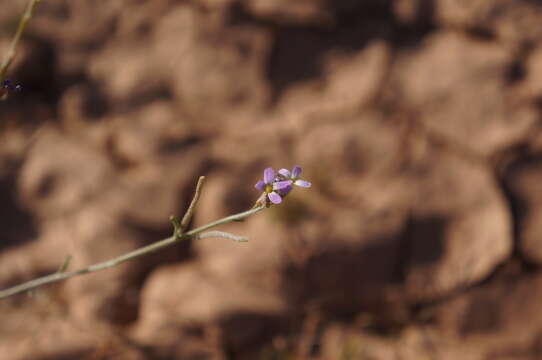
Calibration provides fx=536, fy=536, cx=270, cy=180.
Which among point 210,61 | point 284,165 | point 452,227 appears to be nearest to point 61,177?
point 210,61

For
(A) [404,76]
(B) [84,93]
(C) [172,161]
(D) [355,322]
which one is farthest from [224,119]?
(D) [355,322]

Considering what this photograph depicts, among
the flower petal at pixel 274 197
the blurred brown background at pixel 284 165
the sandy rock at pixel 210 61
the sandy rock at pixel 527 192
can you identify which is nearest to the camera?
the flower petal at pixel 274 197

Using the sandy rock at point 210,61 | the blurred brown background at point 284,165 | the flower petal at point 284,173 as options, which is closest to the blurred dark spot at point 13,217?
the blurred brown background at point 284,165

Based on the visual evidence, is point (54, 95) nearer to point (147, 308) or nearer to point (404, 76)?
point (147, 308)

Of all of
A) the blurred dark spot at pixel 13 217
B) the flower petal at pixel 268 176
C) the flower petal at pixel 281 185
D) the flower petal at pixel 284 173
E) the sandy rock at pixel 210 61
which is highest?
the sandy rock at pixel 210 61

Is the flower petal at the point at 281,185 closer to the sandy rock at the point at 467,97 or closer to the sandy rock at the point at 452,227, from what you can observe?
the sandy rock at the point at 452,227

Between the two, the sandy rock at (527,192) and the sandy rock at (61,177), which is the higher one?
the sandy rock at (61,177)

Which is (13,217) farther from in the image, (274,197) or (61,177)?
(274,197)

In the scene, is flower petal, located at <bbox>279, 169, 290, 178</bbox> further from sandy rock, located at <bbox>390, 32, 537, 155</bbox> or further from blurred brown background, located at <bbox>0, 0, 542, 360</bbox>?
Result: sandy rock, located at <bbox>390, 32, 537, 155</bbox>

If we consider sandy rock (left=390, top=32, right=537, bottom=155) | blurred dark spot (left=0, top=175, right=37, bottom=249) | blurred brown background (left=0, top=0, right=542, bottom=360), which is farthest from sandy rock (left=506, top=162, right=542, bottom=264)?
blurred dark spot (left=0, top=175, right=37, bottom=249)

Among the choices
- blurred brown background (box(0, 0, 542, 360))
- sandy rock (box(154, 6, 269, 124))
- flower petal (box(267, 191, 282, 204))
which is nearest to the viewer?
flower petal (box(267, 191, 282, 204))

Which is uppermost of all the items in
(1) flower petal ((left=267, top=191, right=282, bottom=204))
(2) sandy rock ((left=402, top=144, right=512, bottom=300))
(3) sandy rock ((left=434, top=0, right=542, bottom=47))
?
(3) sandy rock ((left=434, top=0, right=542, bottom=47))
